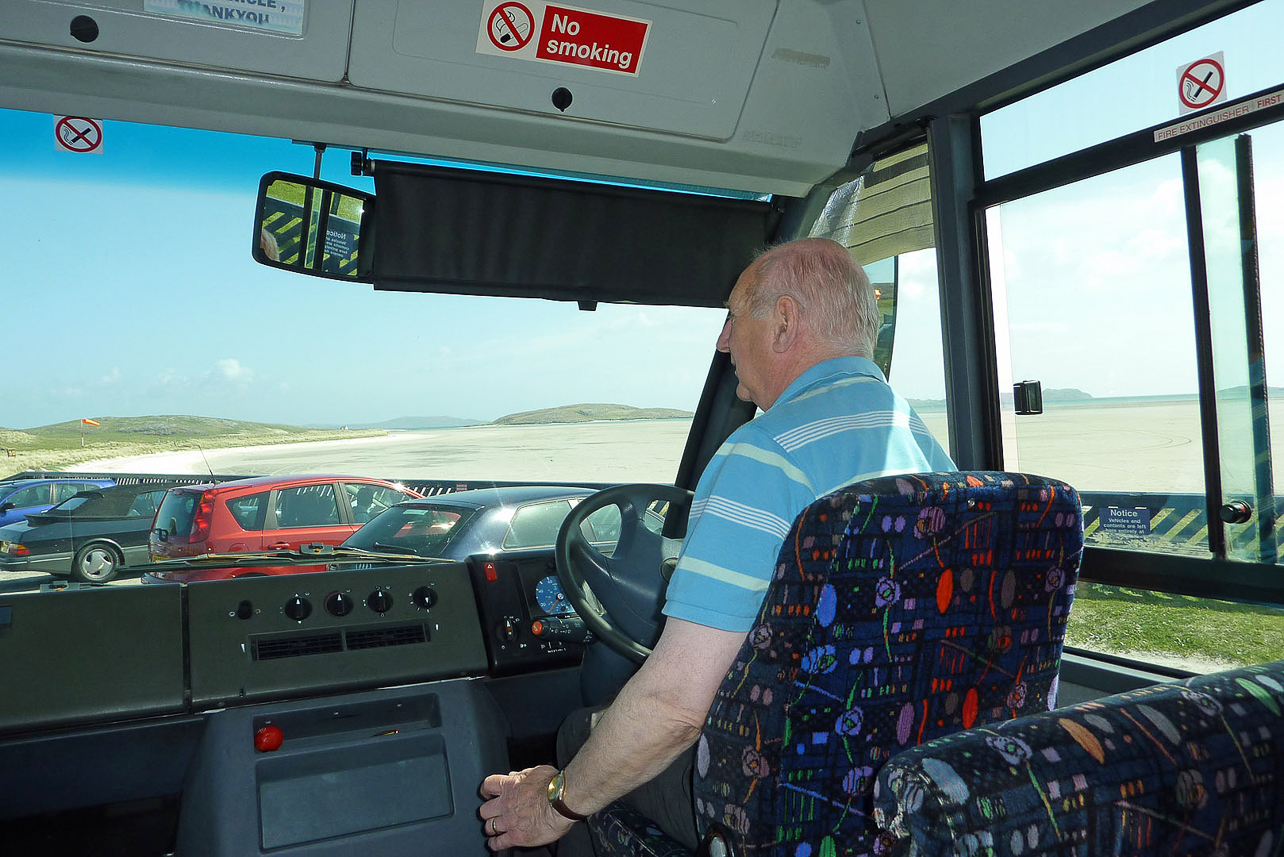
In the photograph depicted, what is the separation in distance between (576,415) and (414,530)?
67 centimetres

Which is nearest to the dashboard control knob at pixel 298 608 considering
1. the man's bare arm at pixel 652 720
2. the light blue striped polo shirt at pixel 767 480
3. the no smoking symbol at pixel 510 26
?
the man's bare arm at pixel 652 720

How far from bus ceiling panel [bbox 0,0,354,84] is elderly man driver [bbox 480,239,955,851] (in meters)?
1.40

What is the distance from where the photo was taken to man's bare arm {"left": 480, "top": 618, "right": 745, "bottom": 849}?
150 cm

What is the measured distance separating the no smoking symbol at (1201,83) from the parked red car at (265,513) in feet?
8.04

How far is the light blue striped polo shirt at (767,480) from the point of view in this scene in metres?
1.48

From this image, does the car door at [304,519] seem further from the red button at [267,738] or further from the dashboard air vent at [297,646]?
the red button at [267,738]

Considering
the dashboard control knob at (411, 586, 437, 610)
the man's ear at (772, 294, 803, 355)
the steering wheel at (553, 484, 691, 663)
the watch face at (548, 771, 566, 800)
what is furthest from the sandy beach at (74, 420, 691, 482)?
the watch face at (548, 771, 566, 800)

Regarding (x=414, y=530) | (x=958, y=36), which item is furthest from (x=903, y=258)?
(x=414, y=530)

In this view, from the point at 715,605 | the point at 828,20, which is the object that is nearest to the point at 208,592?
the point at 715,605

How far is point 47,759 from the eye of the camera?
2254 mm

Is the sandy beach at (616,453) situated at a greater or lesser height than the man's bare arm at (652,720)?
greater

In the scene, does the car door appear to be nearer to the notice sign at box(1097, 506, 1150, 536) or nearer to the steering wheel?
the steering wheel

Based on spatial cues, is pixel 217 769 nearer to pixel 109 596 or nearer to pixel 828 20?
pixel 109 596

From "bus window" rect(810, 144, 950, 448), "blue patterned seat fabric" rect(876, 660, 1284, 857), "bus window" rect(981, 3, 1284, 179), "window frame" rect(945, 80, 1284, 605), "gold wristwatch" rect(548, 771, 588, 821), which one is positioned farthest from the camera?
"bus window" rect(810, 144, 950, 448)
